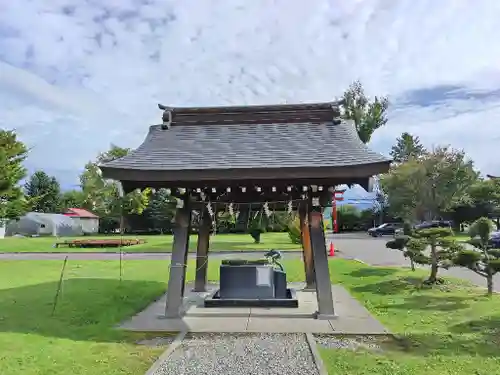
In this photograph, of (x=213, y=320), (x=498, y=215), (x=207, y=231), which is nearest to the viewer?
(x=213, y=320)

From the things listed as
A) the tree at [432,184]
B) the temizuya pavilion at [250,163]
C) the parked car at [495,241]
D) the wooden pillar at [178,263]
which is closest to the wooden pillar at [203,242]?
the temizuya pavilion at [250,163]

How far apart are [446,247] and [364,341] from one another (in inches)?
208

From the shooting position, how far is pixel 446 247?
10.2 m

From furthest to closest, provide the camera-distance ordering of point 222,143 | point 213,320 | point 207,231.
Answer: point 207,231, point 222,143, point 213,320

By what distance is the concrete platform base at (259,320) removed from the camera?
6.61 metres

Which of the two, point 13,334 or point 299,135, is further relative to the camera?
point 299,135

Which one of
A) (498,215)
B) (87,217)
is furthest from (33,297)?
(87,217)

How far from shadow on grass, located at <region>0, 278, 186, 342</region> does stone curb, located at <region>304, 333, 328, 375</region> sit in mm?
2493

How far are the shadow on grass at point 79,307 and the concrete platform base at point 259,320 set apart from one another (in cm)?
44

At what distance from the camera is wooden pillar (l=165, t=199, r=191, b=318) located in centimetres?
745

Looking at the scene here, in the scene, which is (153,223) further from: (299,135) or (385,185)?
(299,135)

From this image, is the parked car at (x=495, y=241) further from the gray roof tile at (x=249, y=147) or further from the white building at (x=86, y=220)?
the white building at (x=86, y=220)

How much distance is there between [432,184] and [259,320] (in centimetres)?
3238

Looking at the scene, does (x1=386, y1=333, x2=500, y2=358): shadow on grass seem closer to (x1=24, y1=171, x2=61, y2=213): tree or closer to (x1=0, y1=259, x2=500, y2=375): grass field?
(x1=0, y1=259, x2=500, y2=375): grass field
